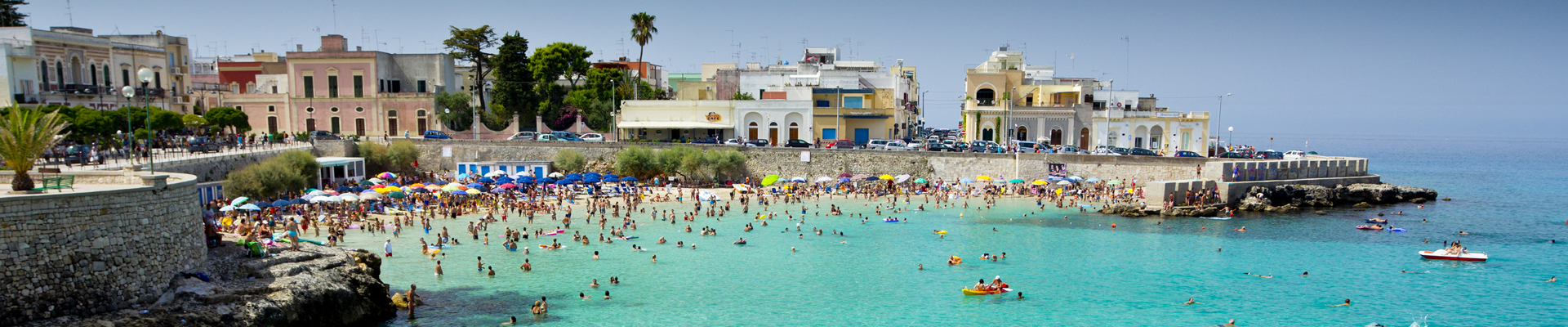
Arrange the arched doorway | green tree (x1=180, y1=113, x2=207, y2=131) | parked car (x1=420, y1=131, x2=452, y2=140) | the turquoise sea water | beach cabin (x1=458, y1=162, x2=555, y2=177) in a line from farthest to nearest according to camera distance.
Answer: the arched doorway → parked car (x1=420, y1=131, x2=452, y2=140) → beach cabin (x1=458, y1=162, x2=555, y2=177) → green tree (x1=180, y1=113, x2=207, y2=131) → the turquoise sea water

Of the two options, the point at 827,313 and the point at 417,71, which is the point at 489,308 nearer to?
the point at 827,313

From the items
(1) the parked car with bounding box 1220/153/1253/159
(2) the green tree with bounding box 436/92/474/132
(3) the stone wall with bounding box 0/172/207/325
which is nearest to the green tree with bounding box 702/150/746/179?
(2) the green tree with bounding box 436/92/474/132

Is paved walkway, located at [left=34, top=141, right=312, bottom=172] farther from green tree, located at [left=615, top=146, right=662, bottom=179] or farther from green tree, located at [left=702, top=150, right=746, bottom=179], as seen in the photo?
green tree, located at [left=702, top=150, right=746, bottom=179]

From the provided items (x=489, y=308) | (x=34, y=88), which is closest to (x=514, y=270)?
(x=489, y=308)

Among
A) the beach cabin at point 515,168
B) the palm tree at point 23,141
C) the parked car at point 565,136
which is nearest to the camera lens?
the palm tree at point 23,141

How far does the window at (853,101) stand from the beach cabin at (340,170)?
22.8 metres

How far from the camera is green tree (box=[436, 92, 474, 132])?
45112 millimetres

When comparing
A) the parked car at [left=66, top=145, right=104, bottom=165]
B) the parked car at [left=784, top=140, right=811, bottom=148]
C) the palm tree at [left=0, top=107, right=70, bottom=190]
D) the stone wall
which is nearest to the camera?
the stone wall

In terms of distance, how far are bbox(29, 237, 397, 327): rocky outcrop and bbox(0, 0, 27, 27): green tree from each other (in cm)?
3385

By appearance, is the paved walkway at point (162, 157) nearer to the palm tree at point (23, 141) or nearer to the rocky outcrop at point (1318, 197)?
the palm tree at point (23, 141)

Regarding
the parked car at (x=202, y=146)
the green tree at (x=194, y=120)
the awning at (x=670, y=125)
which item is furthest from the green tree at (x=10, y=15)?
the awning at (x=670, y=125)

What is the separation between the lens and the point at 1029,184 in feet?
122

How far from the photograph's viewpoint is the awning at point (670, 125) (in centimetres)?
4344

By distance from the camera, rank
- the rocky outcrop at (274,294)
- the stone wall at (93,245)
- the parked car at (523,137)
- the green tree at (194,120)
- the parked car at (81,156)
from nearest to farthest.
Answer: the stone wall at (93,245)
the rocky outcrop at (274,294)
the parked car at (81,156)
the green tree at (194,120)
the parked car at (523,137)
